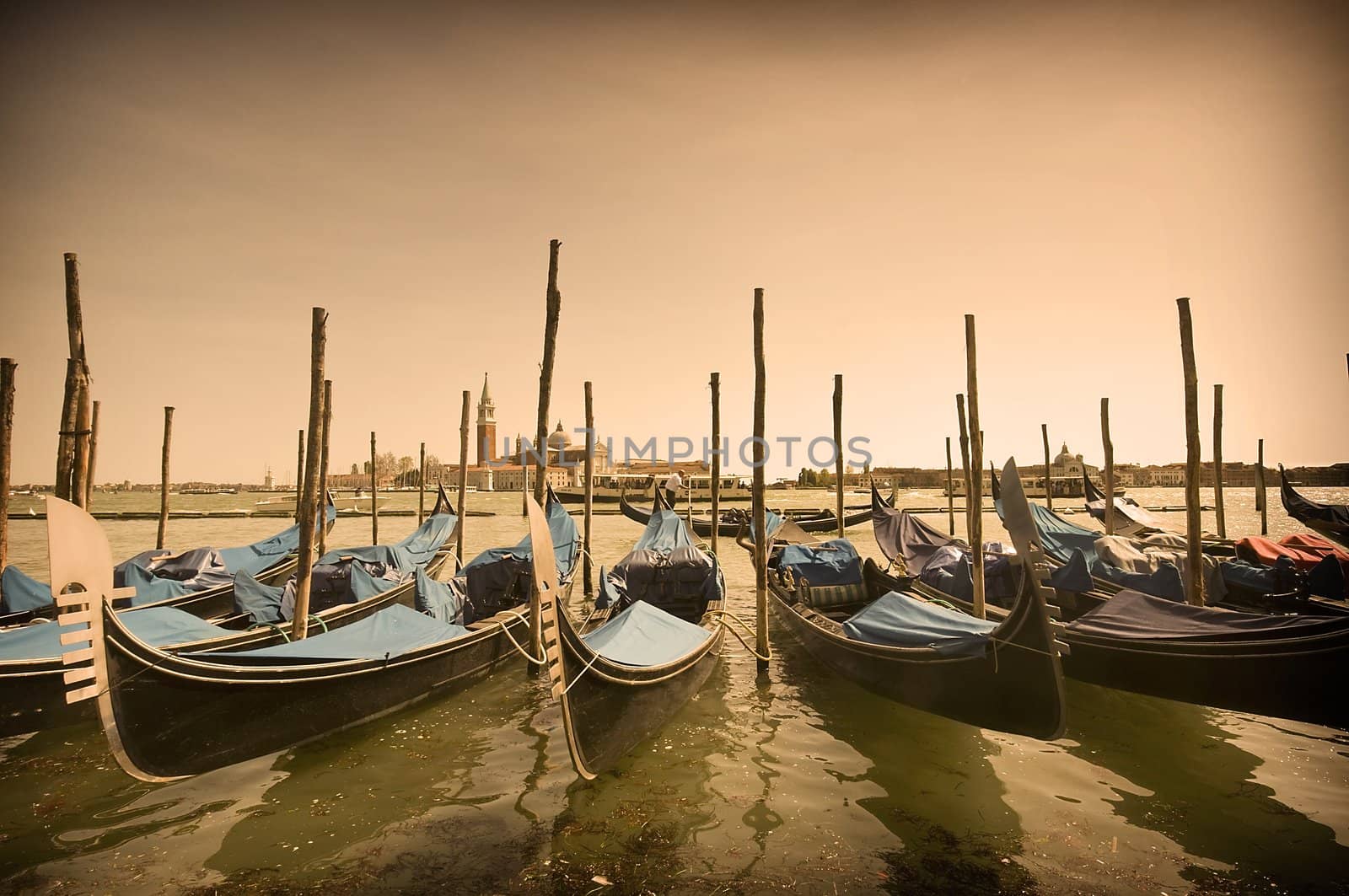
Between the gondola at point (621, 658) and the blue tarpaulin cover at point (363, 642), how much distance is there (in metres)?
1.32

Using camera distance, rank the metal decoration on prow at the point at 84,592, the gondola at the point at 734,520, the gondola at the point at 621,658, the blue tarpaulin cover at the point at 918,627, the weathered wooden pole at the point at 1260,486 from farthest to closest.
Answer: the gondola at the point at 734,520, the weathered wooden pole at the point at 1260,486, the blue tarpaulin cover at the point at 918,627, the gondola at the point at 621,658, the metal decoration on prow at the point at 84,592

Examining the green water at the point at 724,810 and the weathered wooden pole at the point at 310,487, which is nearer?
the green water at the point at 724,810

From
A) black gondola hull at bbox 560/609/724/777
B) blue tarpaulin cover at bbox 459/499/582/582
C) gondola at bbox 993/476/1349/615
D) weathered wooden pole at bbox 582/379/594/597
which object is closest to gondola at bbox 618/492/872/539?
weathered wooden pole at bbox 582/379/594/597

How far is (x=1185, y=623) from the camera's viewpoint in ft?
16.5

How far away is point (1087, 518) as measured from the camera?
3300 cm

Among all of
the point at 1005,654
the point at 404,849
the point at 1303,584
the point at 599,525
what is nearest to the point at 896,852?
the point at 1005,654

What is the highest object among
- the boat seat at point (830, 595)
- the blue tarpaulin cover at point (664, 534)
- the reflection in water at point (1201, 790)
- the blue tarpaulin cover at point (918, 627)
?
the blue tarpaulin cover at point (664, 534)

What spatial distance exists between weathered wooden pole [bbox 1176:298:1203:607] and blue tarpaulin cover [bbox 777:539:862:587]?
374 centimetres

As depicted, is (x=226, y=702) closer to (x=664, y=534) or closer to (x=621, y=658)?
(x=621, y=658)

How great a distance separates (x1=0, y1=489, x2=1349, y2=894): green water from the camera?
10.9ft

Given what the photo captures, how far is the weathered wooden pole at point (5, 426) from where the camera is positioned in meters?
7.78

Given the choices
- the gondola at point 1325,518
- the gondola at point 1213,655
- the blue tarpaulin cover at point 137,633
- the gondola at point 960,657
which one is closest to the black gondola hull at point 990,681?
A: the gondola at point 960,657

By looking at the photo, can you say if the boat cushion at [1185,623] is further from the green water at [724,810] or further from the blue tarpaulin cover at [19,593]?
the blue tarpaulin cover at [19,593]

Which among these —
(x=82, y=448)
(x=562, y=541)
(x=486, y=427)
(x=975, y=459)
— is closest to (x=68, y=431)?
(x=82, y=448)
